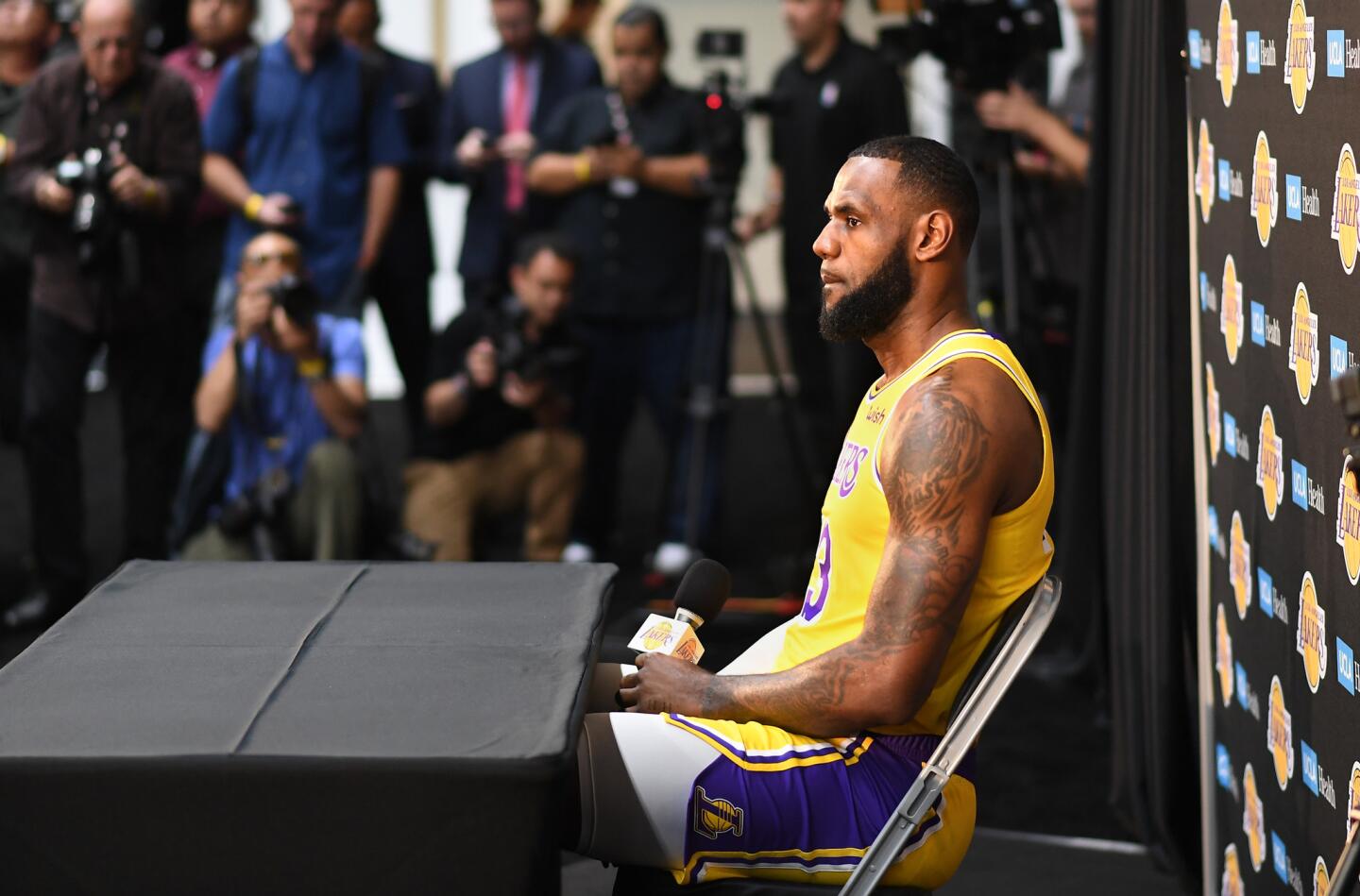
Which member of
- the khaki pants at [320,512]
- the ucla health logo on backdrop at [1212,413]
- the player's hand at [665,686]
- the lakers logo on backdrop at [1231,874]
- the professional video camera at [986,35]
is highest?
the professional video camera at [986,35]

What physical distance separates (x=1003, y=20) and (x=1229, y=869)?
2517mm

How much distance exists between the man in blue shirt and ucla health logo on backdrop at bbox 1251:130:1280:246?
11.4ft

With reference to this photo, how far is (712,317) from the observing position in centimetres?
545

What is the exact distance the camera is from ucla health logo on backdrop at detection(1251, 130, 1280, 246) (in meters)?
2.45

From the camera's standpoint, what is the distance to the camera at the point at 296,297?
15.1ft

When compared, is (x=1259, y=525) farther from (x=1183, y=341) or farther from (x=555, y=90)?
(x=555, y=90)

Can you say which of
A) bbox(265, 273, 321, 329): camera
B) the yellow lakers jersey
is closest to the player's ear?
the yellow lakers jersey

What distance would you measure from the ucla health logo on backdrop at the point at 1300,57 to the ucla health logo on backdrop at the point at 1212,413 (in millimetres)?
755

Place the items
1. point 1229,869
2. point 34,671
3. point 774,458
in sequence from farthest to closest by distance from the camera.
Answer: point 774,458, point 1229,869, point 34,671

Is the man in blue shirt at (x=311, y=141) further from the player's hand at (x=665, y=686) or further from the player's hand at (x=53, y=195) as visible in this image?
the player's hand at (x=665, y=686)

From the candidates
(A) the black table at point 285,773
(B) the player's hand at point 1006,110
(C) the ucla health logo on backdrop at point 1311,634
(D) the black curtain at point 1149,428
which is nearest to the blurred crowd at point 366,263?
(B) the player's hand at point 1006,110

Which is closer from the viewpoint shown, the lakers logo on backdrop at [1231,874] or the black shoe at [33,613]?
the lakers logo on backdrop at [1231,874]

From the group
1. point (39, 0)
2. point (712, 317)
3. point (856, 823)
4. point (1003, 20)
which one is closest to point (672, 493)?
point (712, 317)

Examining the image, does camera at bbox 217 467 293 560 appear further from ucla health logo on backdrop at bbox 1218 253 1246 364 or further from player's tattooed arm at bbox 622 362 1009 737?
player's tattooed arm at bbox 622 362 1009 737
